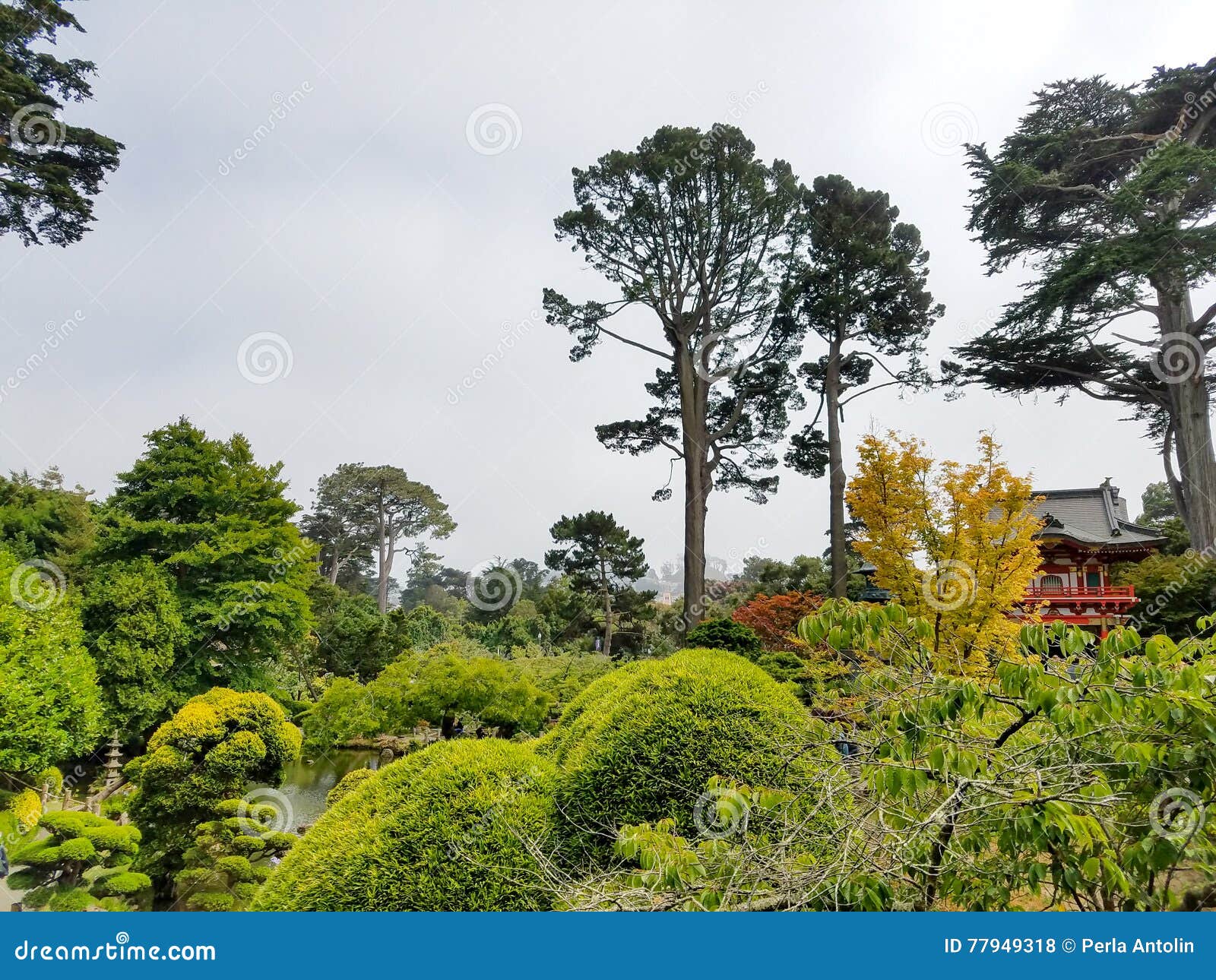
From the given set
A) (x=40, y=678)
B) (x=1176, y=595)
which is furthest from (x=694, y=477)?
(x=40, y=678)

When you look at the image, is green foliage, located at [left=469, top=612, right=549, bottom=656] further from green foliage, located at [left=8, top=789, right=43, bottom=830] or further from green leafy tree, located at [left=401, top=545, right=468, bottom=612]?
green foliage, located at [left=8, top=789, right=43, bottom=830]

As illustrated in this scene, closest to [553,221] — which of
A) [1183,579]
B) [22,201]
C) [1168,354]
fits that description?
[22,201]

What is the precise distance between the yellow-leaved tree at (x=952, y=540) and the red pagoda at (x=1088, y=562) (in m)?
2.92

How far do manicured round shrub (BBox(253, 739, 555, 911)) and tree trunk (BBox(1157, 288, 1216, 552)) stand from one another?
10.7 meters

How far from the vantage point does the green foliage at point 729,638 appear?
8.18 m

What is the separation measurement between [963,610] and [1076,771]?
5779 mm

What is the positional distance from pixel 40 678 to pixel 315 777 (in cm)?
393

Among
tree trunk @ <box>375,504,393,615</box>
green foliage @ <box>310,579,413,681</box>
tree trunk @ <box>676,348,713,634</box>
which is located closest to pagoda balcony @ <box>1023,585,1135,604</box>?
tree trunk @ <box>676,348,713,634</box>

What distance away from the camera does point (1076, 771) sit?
165 centimetres

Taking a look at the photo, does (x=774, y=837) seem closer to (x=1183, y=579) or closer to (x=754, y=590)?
(x=1183, y=579)

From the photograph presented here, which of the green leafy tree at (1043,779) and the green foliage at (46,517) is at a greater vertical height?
the green foliage at (46,517)

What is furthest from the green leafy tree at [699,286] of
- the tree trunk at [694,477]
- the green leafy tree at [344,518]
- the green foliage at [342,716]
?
the green leafy tree at [344,518]

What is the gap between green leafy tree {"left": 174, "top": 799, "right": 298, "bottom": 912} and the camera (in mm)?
4973

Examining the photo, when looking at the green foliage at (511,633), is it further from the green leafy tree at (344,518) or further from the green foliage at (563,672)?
the green leafy tree at (344,518)
